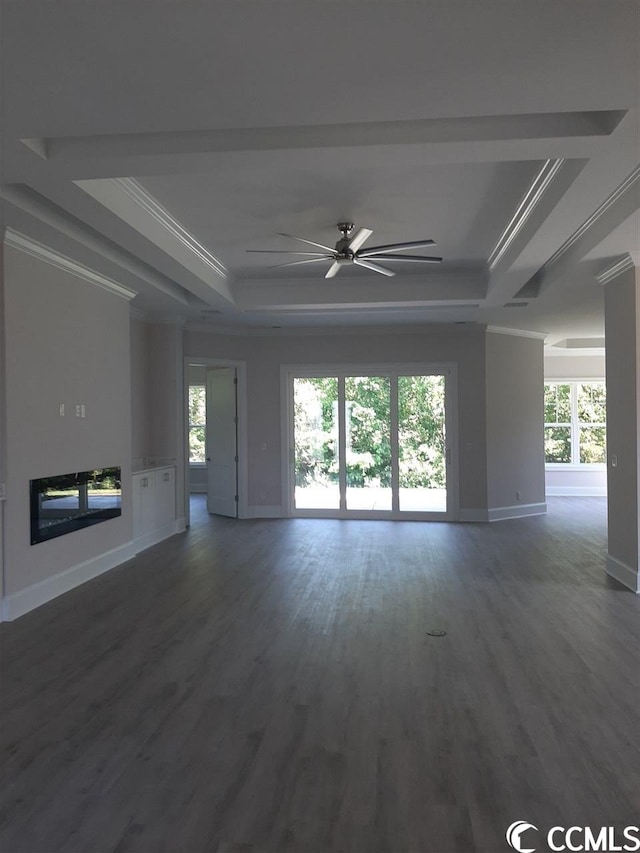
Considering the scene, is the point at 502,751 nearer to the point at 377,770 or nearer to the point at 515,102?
the point at 377,770

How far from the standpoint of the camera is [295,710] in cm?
288

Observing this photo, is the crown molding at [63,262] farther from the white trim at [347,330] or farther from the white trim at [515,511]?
the white trim at [515,511]

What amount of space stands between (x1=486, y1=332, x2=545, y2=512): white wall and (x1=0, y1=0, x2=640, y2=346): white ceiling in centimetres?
332

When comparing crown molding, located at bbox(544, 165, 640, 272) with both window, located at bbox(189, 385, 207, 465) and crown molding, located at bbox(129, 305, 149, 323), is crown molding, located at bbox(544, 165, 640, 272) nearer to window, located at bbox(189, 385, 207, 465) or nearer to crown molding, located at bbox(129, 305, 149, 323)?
crown molding, located at bbox(129, 305, 149, 323)

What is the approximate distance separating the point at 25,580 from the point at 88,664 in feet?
4.33

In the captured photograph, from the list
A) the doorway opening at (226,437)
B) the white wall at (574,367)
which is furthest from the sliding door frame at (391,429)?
the white wall at (574,367)

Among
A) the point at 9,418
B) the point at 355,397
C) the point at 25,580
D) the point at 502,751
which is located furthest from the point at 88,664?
the point at 355,397

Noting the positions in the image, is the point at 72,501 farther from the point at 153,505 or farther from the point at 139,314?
the point at 139,314

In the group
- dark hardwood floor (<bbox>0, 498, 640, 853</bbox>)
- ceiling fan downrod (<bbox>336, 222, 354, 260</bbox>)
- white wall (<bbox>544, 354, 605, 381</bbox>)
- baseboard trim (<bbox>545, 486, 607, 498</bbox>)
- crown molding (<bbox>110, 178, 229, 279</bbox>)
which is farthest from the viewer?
white wall (<bbox>544, 354, 605, 381</bbox>)

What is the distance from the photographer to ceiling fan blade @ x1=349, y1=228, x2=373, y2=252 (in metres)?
4.37

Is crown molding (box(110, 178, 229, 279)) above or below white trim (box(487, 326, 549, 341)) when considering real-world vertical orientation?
above

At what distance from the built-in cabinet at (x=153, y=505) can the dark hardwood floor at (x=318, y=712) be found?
1.20 metres

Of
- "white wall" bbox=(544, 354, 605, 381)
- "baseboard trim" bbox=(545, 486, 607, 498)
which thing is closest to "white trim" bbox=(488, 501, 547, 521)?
"baseboard trim" bbox=(545, 486, 607, 498)

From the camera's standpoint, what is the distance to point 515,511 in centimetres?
890
